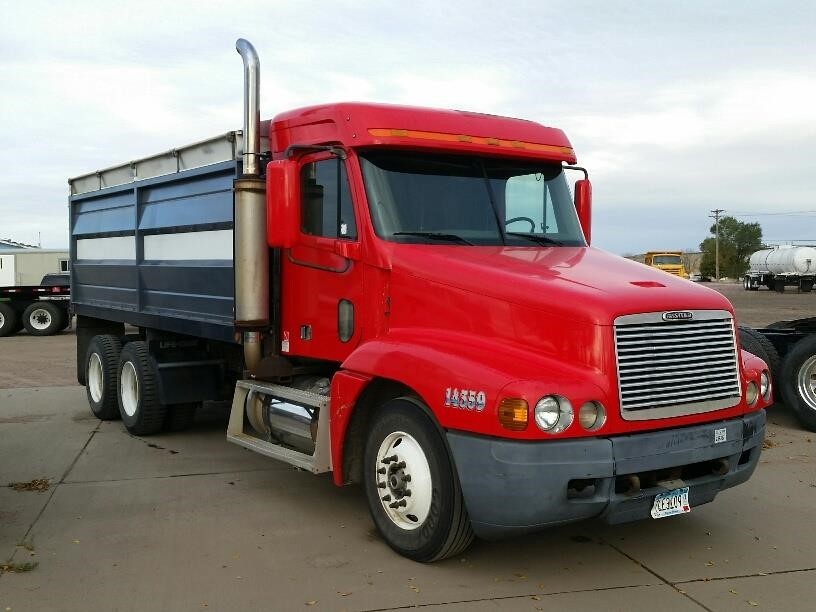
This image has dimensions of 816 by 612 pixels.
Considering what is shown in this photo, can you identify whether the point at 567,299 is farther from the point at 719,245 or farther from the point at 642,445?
the point at 719,245

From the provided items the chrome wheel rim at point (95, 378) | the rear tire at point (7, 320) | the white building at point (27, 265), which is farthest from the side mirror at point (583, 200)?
the white building at point (27, 265)

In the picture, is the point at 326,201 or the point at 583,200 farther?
the point at 583,200

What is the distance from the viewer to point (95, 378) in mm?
10297

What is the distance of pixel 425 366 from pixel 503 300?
57 cm

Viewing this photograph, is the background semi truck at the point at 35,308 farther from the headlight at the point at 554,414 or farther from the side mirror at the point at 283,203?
the headlight at the point at 554,414

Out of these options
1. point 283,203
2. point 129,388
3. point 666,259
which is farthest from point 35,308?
point 666,259

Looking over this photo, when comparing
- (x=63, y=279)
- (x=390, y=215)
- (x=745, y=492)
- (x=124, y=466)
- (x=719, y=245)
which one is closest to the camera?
(x=390, y=215)

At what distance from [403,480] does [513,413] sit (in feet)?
3.26

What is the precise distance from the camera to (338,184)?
598 cm

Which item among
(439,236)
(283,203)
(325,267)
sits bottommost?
(325,267)

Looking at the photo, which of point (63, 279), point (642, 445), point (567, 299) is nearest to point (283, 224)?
point (567, 299)

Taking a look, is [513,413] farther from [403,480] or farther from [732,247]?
[732,247]

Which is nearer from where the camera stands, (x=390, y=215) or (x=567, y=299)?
(x=567, y=299)

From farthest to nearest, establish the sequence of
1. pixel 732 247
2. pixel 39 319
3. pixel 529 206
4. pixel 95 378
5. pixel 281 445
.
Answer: pixel 732 247 → pixel 39 319 → pixel 95 378 → pixel 281 445 → pixel 529 206
